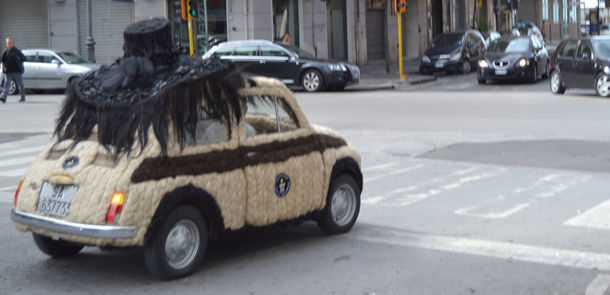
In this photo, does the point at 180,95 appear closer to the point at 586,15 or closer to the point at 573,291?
the point at 573,291

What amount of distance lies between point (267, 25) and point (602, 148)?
23.8m

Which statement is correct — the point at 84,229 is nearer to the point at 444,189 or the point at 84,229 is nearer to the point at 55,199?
the point at 55,199

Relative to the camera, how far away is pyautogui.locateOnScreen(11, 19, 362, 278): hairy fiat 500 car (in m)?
6.16

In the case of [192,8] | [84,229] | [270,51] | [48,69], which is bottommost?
[84,229]

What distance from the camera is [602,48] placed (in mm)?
22672

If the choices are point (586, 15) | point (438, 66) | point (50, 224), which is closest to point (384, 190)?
point (50, 224)

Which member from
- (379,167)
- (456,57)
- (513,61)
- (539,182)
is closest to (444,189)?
(539,182)

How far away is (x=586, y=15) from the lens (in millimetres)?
104688

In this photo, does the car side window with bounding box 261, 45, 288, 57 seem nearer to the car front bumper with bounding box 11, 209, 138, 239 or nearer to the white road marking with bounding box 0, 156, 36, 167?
the white road marking with bounding box 0, 156, 36, 167

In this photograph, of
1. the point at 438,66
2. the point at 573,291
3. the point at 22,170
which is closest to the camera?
the point at 573,291

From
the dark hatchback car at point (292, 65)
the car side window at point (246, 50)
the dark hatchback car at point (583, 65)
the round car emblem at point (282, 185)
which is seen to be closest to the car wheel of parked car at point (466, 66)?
the dark hatchback car at point (292, 65)

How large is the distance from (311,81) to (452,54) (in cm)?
918

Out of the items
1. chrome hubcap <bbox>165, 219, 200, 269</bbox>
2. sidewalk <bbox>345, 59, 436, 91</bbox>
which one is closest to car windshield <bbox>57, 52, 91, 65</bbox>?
sidewalk <bbox>345, 59, 436, 91</bbox>

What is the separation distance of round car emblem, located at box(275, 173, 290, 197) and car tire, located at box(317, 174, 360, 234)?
64cm
